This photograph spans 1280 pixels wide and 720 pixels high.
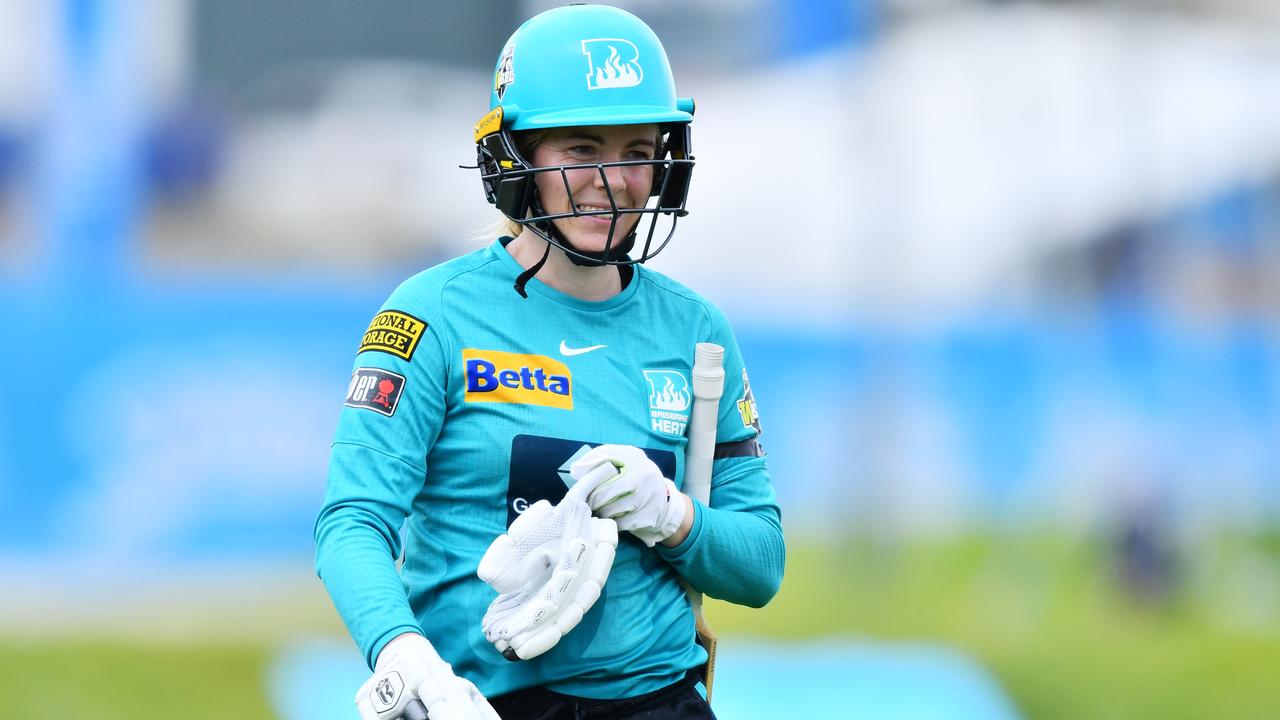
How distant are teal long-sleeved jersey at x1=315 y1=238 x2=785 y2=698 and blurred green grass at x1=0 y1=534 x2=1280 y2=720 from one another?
435 cm

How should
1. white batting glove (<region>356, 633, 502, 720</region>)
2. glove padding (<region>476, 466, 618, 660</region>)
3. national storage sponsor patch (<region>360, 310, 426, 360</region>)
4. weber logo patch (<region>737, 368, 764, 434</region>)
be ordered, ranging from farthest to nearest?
weber logo patch (<region>737, 368, 764, 434</region>), national storage sponsor patch (<region>360, 310, 426, 360</region>), glove padding (<region>476, 466, 618, 660</region>), white batting glove (<region>356, 633, 502, 720</region>)

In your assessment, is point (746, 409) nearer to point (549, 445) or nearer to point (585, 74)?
point (549, 445)

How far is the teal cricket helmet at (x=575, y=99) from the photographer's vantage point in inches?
101

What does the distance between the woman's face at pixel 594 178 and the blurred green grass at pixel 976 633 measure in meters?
4.50

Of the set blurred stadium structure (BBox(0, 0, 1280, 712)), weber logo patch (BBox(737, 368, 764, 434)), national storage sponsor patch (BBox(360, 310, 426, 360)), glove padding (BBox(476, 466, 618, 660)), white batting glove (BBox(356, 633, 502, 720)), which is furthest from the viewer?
blurred stadium structure (BBox(0, 0, 1280, 712))

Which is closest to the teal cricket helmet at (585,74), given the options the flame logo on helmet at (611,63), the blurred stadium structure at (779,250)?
the flame logo on helmet at (611,63)

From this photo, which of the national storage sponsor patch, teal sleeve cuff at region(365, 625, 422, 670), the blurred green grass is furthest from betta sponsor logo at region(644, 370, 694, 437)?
the blurred green grass

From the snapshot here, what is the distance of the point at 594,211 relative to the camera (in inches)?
100.0

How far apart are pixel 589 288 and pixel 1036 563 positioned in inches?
281

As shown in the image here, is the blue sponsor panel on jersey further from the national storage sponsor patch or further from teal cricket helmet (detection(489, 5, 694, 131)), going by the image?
teal cricket helmet (detection(489, 5, 694, 131))

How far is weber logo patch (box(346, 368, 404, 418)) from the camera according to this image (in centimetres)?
237

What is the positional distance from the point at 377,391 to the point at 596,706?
2.04ft

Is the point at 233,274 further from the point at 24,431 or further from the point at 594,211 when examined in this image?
the point at 594,211

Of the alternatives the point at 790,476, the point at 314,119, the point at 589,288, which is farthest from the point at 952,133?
the point at 589,288
